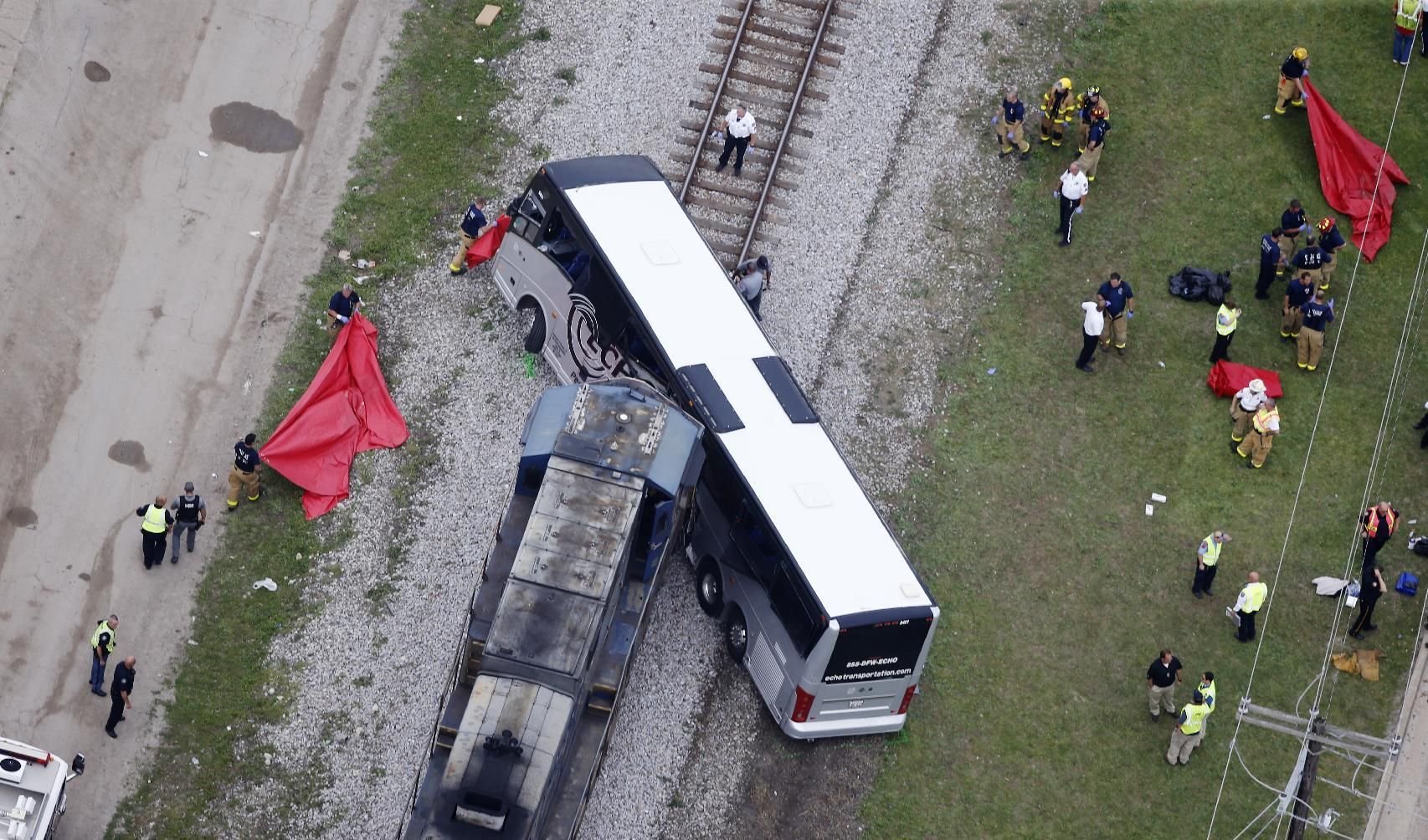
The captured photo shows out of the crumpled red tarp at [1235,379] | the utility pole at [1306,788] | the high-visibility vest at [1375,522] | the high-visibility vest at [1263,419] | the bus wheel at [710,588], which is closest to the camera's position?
the utility pole at [1306,788]

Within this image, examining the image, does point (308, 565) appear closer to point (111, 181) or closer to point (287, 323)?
point (287, 323)

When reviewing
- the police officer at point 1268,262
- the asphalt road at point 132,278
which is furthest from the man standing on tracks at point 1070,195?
the asphalt road at point 132,278

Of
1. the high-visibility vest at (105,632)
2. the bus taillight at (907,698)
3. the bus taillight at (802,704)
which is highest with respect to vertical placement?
the bus taillight at (907,698)

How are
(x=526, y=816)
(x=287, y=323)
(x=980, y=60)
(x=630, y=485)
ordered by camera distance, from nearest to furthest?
(x=526, y=816) → (x=630, y=485) → (x=287, y=323) → (x=980, y=60)

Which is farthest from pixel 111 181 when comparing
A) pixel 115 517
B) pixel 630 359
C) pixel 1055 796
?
pixel 1055 796

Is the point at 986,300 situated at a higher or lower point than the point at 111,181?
higher

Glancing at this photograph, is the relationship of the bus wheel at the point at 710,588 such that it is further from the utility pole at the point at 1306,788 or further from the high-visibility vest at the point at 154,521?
the utility pole at the point at 1306,788
